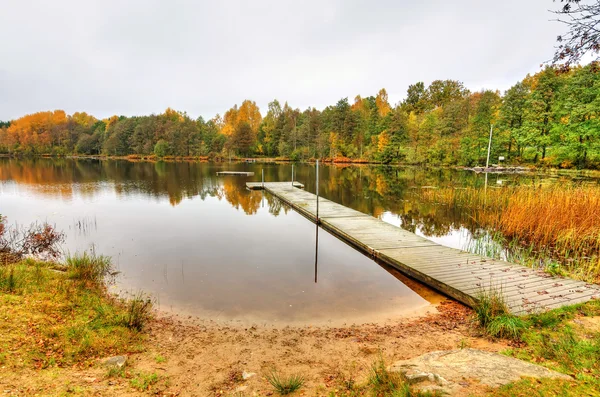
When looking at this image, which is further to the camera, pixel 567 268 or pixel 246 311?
pixel 567 268

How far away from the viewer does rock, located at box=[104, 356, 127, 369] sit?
3.47 meters

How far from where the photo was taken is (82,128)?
259ft

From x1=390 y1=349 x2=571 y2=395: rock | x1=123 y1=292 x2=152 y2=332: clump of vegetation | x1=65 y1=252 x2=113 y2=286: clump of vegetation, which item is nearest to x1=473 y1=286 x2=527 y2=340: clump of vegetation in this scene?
x1=390 y1=349 x2=571 y2=395: rock

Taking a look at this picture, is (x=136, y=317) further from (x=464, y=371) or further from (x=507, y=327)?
(x=507, y=327)

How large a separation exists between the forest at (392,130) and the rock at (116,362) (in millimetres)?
6939

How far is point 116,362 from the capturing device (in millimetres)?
3549

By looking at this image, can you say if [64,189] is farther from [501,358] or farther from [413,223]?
[501,358]

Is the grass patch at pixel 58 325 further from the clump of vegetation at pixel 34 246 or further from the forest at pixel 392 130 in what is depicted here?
the forest at pixel 392 130

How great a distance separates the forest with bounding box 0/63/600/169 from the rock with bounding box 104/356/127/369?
273 inches

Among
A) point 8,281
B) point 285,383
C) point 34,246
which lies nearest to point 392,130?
point 34,246

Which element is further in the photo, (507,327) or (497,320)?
(497,320)

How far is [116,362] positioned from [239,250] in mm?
5786

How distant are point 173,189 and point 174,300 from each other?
1765cm

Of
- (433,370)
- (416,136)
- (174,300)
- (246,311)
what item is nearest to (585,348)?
(433,370)
